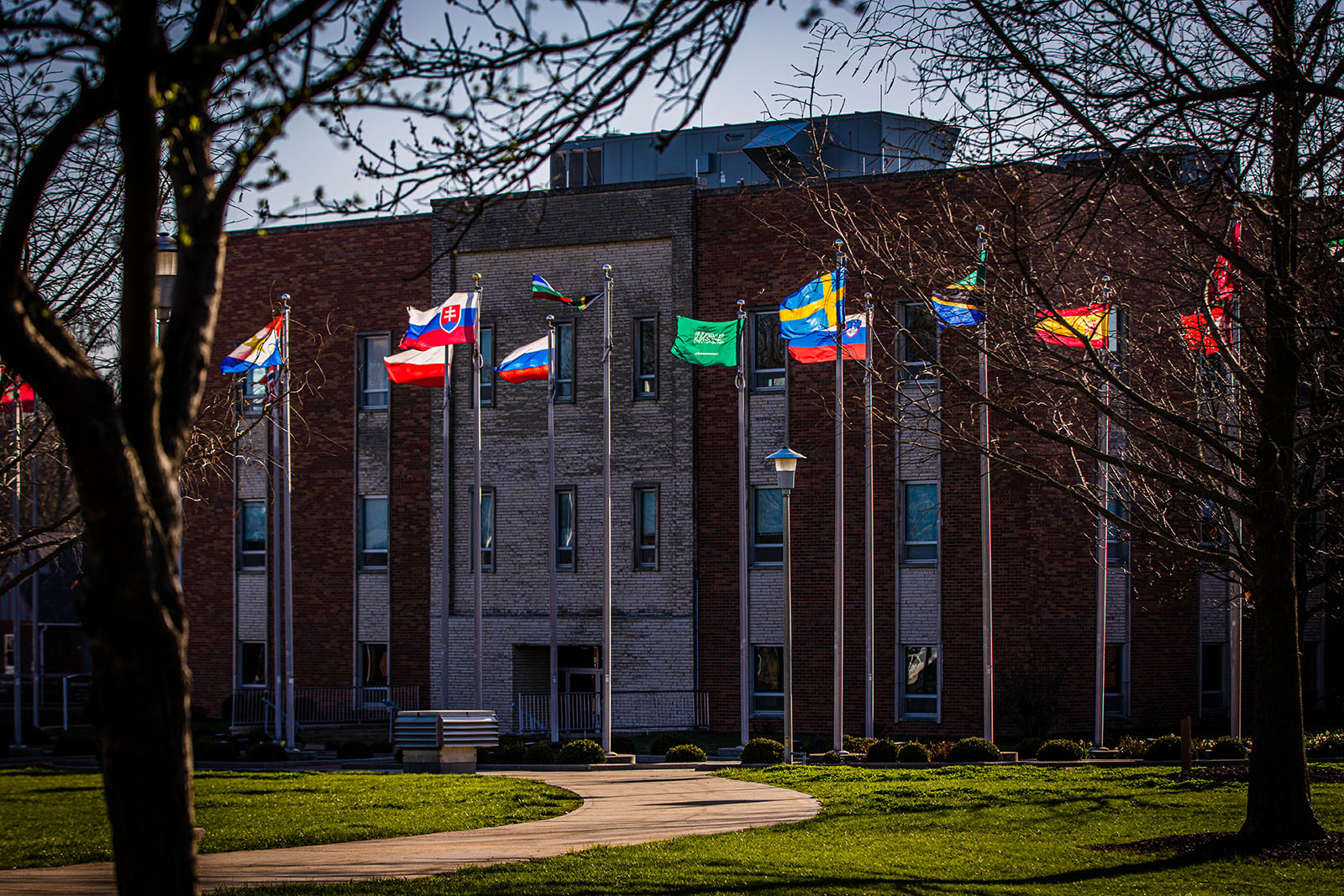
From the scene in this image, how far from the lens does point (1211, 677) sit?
31781mm

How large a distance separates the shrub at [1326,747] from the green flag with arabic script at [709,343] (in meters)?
12.2

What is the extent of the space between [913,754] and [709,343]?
8.78m

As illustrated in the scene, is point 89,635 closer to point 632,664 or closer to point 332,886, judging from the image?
point 332,886

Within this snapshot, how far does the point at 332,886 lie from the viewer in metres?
10.1

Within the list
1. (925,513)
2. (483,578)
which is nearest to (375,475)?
(483,578)

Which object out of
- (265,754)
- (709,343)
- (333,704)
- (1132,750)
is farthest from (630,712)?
(1132,750)

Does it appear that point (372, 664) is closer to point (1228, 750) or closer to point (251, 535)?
point (251, 535)

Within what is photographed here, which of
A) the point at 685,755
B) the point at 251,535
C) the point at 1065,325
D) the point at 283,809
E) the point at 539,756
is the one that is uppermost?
the point at 1065,325

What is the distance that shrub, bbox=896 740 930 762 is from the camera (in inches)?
913

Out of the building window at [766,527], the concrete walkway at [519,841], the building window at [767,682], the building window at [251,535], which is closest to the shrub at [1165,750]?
the concrete walkway at [519,841]

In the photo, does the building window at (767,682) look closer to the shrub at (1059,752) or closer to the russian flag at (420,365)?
the shrub at (1059,752)

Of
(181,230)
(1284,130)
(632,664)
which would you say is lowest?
(632,664)

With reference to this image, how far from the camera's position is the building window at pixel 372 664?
35.6m

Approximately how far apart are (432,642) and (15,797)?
57.4ft
